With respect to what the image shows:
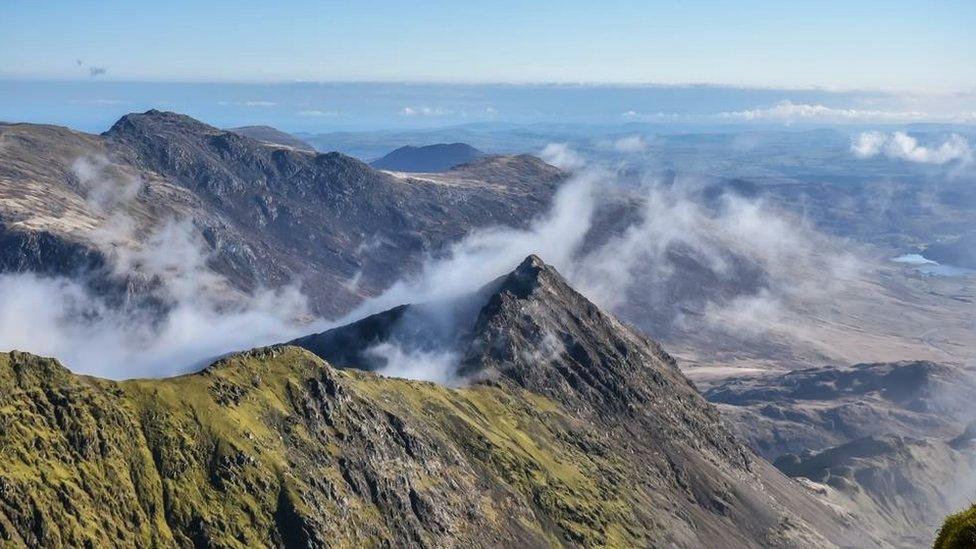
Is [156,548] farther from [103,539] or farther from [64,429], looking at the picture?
[64,429]

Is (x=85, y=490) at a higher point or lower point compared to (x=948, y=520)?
lower

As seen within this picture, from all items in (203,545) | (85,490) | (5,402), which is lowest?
(203,545)

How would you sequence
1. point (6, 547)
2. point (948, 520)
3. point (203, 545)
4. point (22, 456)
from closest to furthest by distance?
point (948, 520)
point (6, 547)
point (22, 456)
point (203, 545)

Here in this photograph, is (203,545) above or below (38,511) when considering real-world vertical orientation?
below

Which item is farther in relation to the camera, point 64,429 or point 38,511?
point 64,429

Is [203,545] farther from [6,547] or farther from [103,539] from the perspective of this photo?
[6,547]

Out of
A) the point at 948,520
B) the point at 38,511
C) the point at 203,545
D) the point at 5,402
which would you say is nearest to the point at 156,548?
the point at 203,545

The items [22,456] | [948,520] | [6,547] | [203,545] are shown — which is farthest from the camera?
[203,545]

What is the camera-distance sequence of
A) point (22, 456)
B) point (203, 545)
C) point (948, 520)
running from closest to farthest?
point (948, 520) → point (22, 456) → point (203, 545)

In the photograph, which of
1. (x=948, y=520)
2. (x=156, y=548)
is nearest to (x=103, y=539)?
(x=156, y=548)
